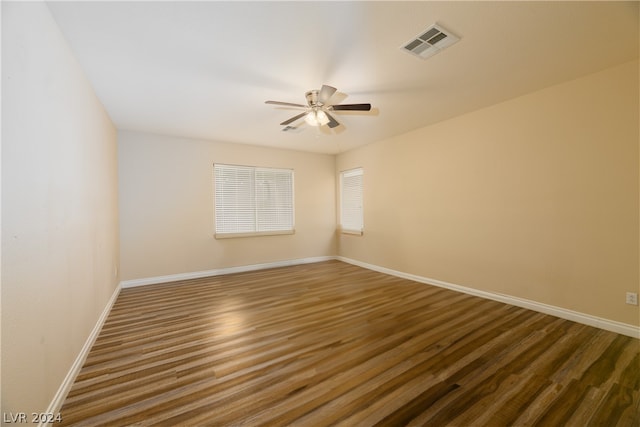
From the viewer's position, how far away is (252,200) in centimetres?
536

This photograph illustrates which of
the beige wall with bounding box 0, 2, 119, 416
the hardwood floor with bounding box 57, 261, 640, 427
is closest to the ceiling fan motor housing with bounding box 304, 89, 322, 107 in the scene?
the beige wall with bounding box 0, 2, 119, 416

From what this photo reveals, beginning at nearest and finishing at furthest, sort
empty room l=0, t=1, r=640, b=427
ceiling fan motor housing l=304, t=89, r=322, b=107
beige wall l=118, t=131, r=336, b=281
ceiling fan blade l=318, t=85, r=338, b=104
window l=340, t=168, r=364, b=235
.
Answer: empty room l=0, t=1, r=640, b=427
ceiling fan blade l=318, t=85, r=338, b=104
ceiling fan motor housing l=304, t=89, r=322, b=107
beige wall l=118, t=131, r=336, b=281
window l=340, t=168, r=364, b=235

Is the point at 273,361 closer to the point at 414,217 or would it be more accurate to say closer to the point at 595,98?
the point at 414,217

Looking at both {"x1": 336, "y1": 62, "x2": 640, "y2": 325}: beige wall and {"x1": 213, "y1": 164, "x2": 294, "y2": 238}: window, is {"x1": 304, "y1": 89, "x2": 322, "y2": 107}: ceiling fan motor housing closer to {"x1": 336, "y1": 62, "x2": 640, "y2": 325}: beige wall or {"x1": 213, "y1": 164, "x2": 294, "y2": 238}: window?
{"x1": 336, "y1": 62, "x2": 640, "y2": 325}: beige wall

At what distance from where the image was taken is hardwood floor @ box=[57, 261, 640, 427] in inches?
61.4

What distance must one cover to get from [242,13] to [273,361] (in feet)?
8.74

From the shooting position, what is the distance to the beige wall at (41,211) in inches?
46.4

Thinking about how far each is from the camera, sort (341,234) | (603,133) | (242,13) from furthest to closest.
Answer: (341,234), (603,133), (242,13)

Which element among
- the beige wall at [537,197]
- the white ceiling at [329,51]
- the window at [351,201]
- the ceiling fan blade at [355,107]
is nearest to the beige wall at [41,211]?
the white ceiling at [329,51]

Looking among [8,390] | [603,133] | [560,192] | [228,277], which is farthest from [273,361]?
[603,133]

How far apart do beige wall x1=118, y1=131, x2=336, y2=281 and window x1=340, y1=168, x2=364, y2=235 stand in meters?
1.14

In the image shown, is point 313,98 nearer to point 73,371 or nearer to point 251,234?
point 73,371

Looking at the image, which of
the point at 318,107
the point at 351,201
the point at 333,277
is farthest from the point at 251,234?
the point at 318,107

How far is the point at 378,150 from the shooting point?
511 centimetres
